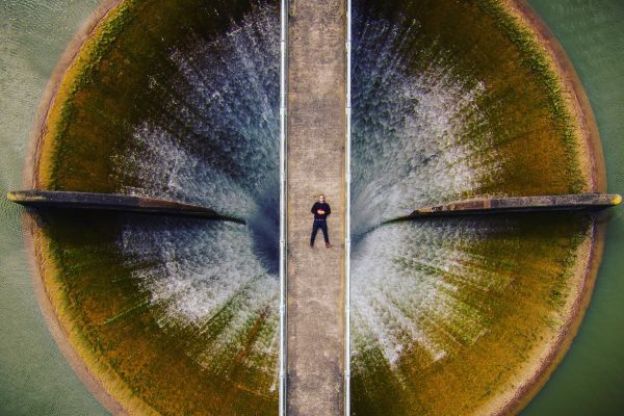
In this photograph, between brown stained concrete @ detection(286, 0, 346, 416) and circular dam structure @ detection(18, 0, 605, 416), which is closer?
brown stained concrete @ detection(286, 0, 346, 416)

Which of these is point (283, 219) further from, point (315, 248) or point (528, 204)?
point (528, 204)

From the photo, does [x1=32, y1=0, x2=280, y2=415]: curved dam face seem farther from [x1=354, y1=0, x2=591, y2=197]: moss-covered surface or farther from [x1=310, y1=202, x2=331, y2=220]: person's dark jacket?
[x1=354, y1=0, x2=591, y2=197]: moss-covered surface

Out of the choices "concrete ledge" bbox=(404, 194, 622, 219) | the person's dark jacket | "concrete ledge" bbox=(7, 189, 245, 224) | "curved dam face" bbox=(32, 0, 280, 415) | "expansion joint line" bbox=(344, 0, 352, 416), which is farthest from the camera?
"curved dam face" bbox=(32, 0, 280, 415)

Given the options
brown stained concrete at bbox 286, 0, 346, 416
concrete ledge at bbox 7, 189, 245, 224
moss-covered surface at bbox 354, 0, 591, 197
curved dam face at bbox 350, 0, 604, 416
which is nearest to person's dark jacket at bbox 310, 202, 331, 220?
brown stained concrete at bbox 286, 0, 346, 416

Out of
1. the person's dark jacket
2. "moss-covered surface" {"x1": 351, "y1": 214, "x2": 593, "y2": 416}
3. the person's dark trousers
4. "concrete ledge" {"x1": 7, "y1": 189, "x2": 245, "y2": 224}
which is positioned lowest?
"moss-covered surface" {"x1": 351, "y1": 214, "x2": 593, "y2": 416}

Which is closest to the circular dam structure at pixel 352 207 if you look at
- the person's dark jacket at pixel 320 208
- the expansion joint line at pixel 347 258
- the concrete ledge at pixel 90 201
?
the concrete ledge at pixel 90 201

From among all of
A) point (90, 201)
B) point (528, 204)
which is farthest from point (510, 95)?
point (90, 201)
